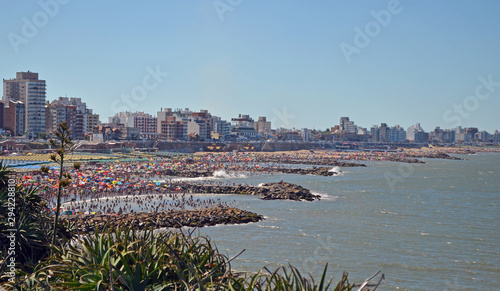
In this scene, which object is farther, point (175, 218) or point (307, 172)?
point (307, 172)

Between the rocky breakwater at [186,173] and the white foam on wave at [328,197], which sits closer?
the white foam on wave at [328,197]

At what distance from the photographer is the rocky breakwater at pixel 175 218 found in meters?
28.6

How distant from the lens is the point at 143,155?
10338 centimetres

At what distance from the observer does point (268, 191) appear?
4784 cm

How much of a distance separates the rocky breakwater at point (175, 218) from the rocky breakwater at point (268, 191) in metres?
11.3

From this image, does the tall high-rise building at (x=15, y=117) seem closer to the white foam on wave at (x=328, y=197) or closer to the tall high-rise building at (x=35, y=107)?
the tall high-rise building at (x=35, y=107)

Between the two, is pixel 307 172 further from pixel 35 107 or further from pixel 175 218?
pixel 35 107

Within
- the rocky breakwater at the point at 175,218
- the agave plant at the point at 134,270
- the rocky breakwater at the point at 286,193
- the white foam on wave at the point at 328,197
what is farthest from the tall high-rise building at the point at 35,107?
the agave plant at the point at 134,270

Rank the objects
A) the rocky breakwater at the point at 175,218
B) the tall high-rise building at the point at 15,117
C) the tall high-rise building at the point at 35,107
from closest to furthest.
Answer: the rocky breakwater at the point at 175,218, the tall high-rise building at the point at 35,107, the tall high-rise building at the point at 15,117

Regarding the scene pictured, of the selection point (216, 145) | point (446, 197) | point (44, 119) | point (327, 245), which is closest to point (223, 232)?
point (327, 245)

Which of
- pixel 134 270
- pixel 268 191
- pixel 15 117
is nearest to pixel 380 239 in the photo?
pixel 268 191

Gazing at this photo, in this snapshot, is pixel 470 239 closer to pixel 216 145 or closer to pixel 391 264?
pixel 391 264

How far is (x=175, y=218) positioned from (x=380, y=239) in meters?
11.7

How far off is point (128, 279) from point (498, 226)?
31.6m
